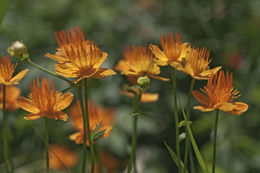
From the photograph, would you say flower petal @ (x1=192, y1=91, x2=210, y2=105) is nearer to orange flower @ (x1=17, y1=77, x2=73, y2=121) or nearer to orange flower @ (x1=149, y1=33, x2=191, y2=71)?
orange flower @ (x1=149, y1=33, x2=191, y2=71)

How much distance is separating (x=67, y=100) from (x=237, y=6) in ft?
5.13

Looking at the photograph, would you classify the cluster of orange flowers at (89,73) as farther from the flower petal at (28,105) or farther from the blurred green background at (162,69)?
the blurred green background at (162,69)

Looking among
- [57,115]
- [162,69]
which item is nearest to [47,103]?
[57,115]

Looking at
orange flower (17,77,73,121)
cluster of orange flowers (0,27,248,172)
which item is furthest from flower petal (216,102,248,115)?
orange flower (17,77,73,121)

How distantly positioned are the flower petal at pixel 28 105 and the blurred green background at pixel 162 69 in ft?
2.91

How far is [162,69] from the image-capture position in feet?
5.37

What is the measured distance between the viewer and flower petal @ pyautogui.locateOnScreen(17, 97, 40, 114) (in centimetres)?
51

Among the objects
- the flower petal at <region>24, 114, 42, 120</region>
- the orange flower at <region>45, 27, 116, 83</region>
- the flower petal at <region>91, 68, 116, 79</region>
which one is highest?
the orange flower at <region>45, 27, 116, 83</region>

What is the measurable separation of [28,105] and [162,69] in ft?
3.83

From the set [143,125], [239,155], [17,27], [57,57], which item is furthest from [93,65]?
[17,27]

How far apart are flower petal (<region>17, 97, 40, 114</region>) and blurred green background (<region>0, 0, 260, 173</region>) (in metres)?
0.89

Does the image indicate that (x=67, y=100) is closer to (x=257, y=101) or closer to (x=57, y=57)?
(x=57, y=57)

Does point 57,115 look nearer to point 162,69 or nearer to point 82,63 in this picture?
point 82,63

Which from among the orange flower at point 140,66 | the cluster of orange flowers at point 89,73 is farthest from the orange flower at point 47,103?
the orange flower at point 140,66
